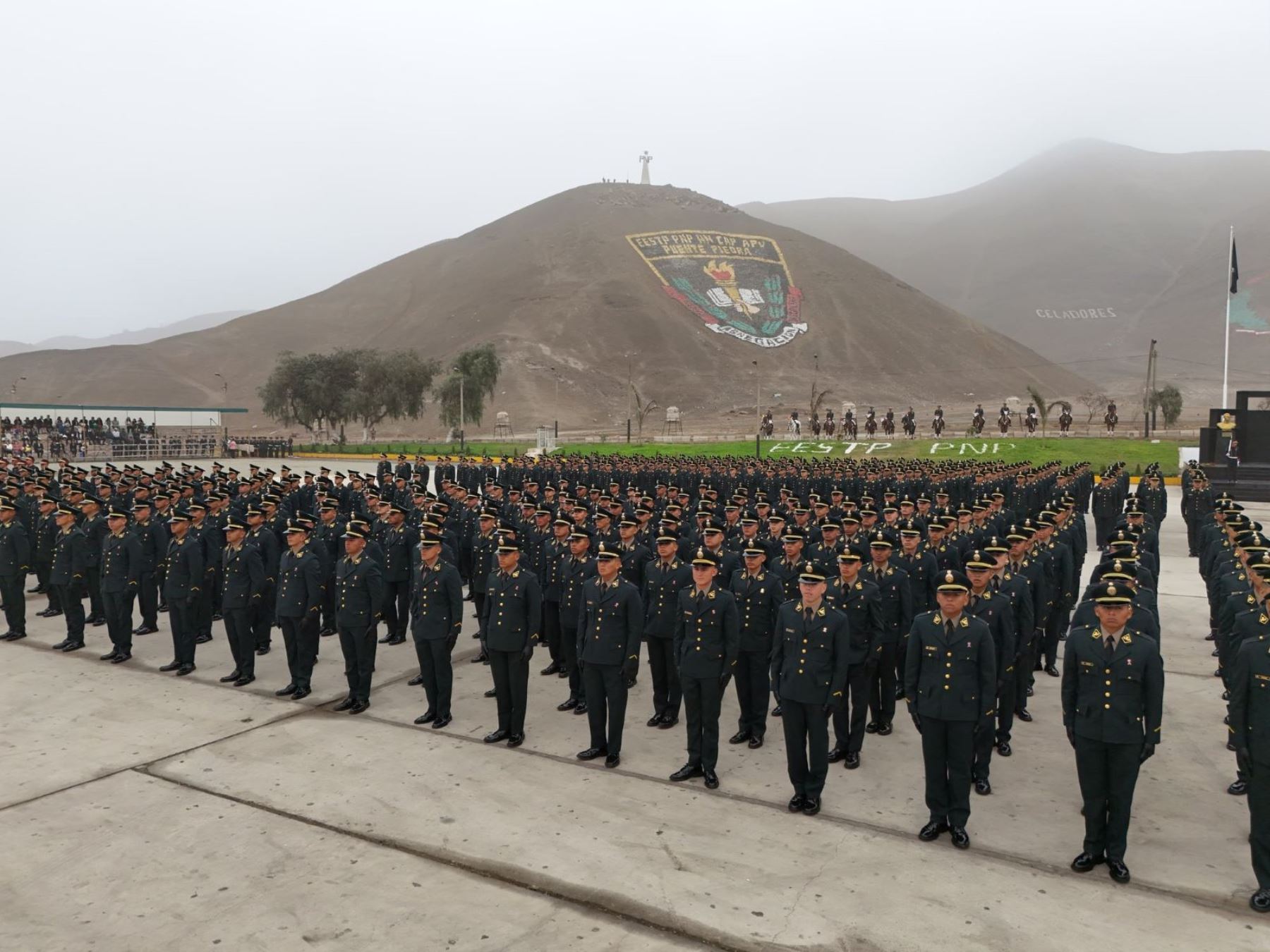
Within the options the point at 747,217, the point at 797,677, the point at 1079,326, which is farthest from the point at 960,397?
the point at 797,677

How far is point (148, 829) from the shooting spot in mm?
5945

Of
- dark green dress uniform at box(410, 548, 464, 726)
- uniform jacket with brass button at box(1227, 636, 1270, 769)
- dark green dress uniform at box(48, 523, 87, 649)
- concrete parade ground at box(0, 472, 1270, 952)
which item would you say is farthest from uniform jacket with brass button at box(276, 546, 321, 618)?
uniform jacket with brass button at box(1227, 636, 1270, 769)

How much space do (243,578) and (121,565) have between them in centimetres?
200

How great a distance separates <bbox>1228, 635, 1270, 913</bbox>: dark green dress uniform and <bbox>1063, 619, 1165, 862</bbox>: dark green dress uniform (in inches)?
16.5

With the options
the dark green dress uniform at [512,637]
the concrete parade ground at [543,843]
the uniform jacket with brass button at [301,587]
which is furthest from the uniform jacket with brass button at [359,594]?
the dark green dress uniform at [512,637]

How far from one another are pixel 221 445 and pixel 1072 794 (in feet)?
194

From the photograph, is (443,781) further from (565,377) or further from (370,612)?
(565,377)

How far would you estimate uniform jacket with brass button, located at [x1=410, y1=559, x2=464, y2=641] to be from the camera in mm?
8031

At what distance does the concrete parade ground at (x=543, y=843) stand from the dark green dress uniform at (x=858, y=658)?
267 millimetres

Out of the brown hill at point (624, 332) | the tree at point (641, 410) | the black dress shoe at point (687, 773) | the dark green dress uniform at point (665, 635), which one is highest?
the brown hill at point (624, 332)

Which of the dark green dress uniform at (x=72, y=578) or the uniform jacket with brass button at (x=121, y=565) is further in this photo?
the dark green dress uniform at (x=72, y=578)

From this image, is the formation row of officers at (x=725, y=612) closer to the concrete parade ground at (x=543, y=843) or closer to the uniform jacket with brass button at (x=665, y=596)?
the uniform jacket with brass button at (x=665, y=596)

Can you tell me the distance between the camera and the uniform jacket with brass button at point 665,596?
328 inches

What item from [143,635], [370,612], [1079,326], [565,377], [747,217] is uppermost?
[747,217]
